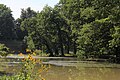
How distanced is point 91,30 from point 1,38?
204 feet

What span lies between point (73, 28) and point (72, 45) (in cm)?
2118

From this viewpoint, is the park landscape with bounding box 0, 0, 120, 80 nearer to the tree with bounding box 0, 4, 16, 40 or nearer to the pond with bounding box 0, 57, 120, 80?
the pond with bounding box 0, 57, 120, 80

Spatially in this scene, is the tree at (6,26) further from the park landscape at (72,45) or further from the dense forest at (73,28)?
the park landscape at (72,45)

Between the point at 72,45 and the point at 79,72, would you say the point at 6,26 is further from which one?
the point at 79,72

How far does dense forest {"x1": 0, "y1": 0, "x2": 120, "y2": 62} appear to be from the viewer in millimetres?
32906

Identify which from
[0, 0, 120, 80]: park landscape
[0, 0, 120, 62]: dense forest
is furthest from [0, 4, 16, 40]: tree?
[0, 0, 120, 80]: park landscape

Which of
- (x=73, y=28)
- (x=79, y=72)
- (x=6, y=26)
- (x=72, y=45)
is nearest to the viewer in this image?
(x=79, y=72)

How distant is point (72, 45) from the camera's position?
Answer: 2475 inches

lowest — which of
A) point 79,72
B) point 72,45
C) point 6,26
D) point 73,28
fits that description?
point 79,72

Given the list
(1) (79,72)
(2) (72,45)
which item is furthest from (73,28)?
(1) (79,72)

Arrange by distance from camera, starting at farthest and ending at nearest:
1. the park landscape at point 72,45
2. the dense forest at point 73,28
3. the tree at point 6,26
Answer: the tree at point 6,26 → the dense forest at point 73,28 → the park landscape at point 72,45

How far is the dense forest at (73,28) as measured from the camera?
32.9 m

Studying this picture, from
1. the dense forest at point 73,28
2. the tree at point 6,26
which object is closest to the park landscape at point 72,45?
the dense forest at point 73,28

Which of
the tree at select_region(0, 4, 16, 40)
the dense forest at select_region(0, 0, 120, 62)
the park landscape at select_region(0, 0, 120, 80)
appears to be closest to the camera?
the park landscape at select_region(0, 0, 120, 80)
